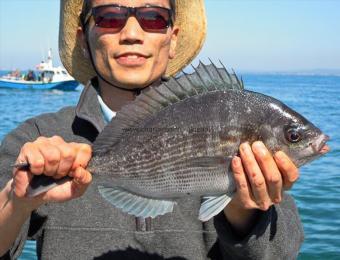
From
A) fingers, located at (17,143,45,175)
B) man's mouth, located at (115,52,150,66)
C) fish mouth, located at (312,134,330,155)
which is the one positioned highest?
fish mouth, located at (312,134,330,155)

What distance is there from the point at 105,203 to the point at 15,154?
663 millimetres

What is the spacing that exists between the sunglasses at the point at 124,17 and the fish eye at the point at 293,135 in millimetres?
1206

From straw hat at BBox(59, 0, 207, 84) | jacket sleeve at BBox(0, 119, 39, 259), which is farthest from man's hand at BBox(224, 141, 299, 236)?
straw hat at BBox(59, 0, 207, 84)

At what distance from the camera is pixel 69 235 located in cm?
326

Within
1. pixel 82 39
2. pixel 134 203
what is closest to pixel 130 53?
pixel 82 39

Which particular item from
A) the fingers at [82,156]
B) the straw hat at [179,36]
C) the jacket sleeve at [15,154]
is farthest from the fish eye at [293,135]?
the straw hat at [179,36]

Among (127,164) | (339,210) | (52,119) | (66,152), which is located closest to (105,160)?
(127,164)

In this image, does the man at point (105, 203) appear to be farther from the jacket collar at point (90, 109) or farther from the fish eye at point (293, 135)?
the fish eye at point (293, 135)

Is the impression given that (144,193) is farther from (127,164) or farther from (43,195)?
(43,195)

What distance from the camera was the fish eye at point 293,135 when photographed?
2.73 metres

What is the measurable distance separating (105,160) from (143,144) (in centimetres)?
22

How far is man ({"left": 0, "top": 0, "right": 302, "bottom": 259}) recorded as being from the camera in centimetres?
263

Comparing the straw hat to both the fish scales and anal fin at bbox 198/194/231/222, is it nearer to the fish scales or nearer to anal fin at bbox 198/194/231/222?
the fish scales

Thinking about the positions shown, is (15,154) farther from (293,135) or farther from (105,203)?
(293,135)
